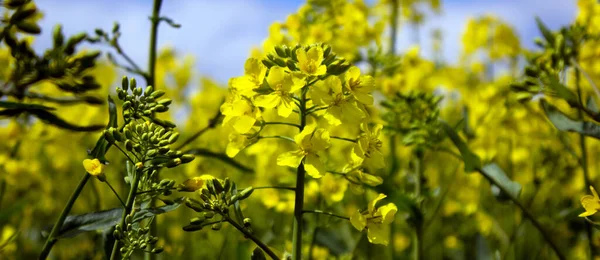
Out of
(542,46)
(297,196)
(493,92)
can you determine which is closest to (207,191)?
(297,196)

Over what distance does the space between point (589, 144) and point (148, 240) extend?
3600mm

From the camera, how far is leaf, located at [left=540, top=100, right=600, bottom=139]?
1.67 meters

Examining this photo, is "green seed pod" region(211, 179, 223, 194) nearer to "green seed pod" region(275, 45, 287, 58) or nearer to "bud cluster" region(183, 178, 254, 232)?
"bud cluster" region(183, 178, 254, 232)

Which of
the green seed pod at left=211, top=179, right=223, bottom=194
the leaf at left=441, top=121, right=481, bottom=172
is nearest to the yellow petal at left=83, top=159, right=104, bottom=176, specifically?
the green seed pod at left=211, top=179, right=223, bottom=194

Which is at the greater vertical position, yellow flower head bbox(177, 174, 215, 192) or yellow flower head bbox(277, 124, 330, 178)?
yellow flower head bbox(277, 124, 330, 178)

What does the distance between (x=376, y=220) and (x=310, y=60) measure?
17.4 inches

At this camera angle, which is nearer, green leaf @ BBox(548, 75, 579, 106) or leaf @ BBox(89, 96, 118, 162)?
leaf @ BBox(89, 96, 118, 162)

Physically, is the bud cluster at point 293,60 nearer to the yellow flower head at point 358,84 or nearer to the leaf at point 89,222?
the yellow flower head at point 358,84

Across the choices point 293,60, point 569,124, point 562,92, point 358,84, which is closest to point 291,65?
point 293,60

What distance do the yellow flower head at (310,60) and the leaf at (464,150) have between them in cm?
52

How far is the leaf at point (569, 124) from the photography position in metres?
1.67

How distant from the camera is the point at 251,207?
4.50 m

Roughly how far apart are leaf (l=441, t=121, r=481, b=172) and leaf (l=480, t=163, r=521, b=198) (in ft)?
0.32

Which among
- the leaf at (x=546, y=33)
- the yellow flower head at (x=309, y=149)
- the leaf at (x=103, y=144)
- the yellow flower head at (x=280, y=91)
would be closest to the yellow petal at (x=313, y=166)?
the yellow flower head at (x=309, y=149)
